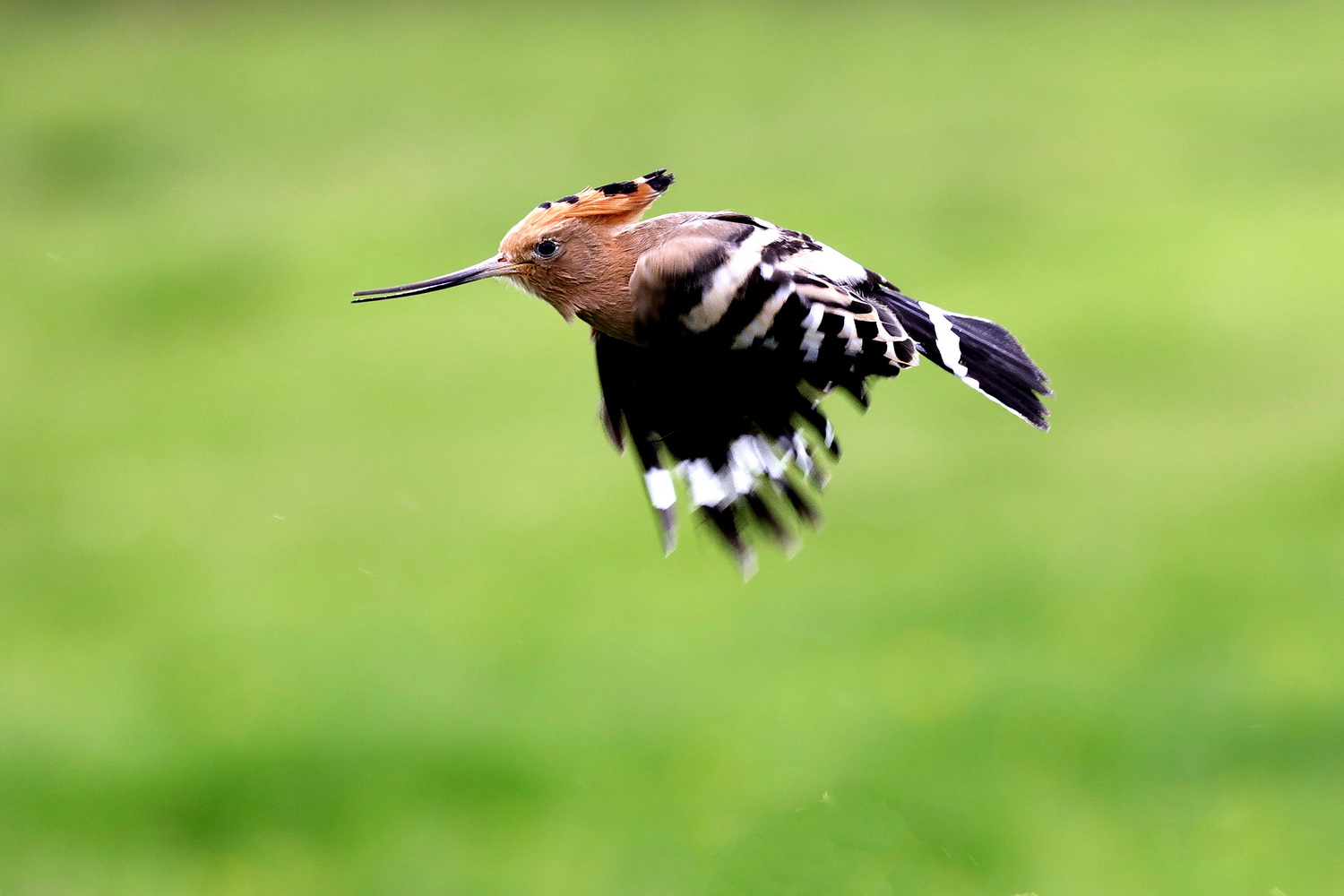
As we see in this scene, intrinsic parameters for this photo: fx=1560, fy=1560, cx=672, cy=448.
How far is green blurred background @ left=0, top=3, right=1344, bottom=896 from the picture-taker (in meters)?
4.52

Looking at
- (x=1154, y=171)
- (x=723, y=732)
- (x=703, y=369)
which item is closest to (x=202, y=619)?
(x=723, y=732)

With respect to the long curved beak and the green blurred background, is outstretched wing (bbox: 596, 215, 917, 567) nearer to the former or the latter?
the long curved beak

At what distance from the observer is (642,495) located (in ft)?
20.0

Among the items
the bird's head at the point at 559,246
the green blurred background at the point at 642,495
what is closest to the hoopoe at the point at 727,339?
the bird's head at the point at 559,246

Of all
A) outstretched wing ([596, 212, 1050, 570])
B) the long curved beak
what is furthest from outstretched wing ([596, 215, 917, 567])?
the long curved beak

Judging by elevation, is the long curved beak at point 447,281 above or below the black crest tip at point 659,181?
below

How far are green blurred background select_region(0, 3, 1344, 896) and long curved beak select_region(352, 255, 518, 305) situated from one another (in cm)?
211

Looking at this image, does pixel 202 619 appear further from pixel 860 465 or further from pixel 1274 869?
pixel 1274 869

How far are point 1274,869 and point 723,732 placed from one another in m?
1.61

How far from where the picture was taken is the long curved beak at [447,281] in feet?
4.68

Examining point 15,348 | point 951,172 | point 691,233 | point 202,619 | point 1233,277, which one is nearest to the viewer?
point 691,233

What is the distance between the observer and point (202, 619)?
559 cm

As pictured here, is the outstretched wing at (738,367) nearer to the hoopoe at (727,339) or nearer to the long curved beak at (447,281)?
the hoopoe at (727,339)

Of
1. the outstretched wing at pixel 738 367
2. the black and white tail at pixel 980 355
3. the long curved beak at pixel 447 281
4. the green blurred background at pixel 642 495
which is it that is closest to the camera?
the long curved beak at pixel 447 281
